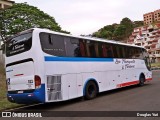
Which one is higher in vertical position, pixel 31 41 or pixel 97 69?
pixel 31 41

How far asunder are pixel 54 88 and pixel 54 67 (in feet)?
2.94

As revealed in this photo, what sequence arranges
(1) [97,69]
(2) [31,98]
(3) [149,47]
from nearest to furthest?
(2) [31,98], (1) [97,69], (3) [149,47]

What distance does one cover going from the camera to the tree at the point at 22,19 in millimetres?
32228

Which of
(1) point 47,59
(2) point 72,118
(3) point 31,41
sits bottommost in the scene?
(2) point 72,118

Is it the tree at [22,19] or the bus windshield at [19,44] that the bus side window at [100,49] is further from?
the tree at [22,19]

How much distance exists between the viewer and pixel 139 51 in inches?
769

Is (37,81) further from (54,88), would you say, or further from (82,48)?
(82,48)

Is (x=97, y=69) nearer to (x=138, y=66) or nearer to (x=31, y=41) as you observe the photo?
(x=31, y=41)

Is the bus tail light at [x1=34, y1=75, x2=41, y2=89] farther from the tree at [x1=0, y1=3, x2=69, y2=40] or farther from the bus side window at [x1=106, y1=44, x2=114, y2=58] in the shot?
the tree at [x1=0, y1=3, x2=69, y2=40]

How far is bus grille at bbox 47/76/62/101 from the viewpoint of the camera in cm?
1076

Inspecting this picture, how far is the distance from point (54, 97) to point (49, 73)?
3.36 ft

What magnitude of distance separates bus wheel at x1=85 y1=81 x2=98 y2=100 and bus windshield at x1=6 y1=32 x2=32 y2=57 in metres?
3.79

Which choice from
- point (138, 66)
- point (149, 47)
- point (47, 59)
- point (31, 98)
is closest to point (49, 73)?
point (47, 59)

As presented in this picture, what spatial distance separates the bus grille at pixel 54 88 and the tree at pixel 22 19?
22.0 meters
